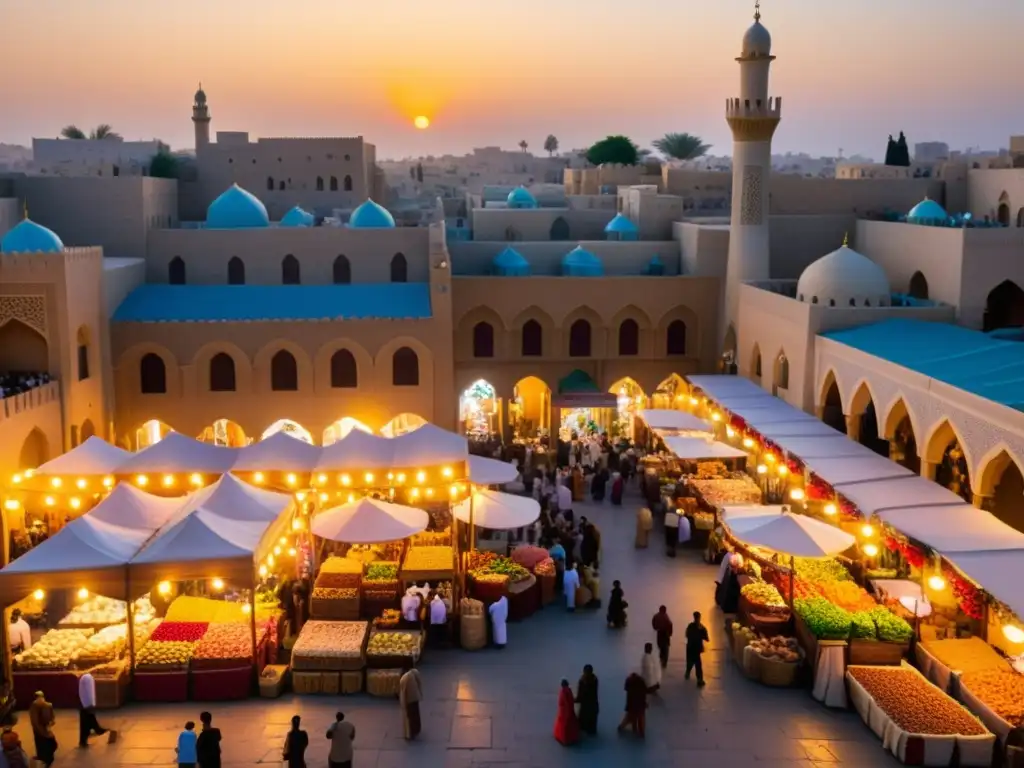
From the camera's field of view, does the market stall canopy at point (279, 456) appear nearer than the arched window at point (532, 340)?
Yes

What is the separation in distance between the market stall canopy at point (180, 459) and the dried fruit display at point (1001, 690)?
11.3 meters

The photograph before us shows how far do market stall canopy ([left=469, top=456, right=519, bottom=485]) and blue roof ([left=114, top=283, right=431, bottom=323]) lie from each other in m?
7.61

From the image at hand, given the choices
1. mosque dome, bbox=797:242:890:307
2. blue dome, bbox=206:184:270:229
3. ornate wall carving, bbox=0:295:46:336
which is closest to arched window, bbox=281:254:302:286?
blue dome, bbox=206:184:270:229

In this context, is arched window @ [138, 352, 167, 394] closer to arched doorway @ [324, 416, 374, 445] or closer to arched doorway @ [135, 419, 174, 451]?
arched doorway @ [135, 419, 174, 451]

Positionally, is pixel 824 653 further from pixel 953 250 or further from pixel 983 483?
pixel 953 250

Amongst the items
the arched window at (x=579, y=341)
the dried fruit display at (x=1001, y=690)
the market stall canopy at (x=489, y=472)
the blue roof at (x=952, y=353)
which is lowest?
the dried fruit display at (x=1001, y=690)

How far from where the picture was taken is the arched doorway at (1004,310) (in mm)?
23766

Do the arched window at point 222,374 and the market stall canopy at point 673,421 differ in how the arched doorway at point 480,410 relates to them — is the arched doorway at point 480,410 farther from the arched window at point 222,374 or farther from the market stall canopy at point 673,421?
the arched window at point 222,374

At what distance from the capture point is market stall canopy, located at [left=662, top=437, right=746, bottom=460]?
21.1 m

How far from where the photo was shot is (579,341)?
1118 inches

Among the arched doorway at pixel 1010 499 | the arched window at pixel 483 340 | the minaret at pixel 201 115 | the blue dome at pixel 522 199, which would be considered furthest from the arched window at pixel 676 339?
the minaret at pixel 201 115

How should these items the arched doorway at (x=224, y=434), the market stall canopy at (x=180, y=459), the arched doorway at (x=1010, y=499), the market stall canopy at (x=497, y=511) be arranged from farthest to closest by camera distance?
the arched doorway at (x=224, y=434)
the arched doorway at (x=1010, y=499)
the market stall canopy at (x=180, y=459)
the market stall canopy at (x=497, y=511)

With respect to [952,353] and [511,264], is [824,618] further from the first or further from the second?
[511,264]

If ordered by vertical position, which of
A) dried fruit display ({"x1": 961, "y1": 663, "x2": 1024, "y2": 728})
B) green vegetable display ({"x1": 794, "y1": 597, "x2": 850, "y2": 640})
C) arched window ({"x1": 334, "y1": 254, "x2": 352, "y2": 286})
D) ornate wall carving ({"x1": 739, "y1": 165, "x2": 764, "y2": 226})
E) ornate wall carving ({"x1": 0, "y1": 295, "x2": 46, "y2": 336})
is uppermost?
ornate wall carving ({"x1": 739, "y1": 165, "x2": 764, "y2": 226})
